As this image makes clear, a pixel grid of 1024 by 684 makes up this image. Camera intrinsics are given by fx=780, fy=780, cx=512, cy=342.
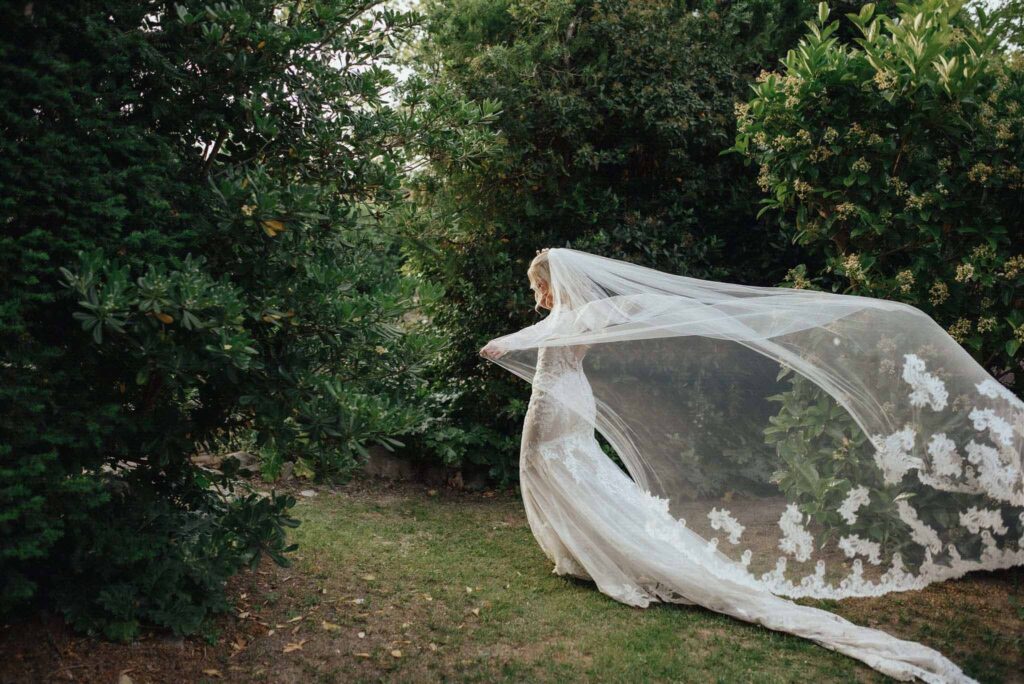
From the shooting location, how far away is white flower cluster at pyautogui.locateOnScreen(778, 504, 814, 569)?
185 inches

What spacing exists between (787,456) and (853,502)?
0.45 m

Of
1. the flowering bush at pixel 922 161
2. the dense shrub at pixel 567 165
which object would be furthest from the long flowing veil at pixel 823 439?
the dense shrub at pixel 567 165

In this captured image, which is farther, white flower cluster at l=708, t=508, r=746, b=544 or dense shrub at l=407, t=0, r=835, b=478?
dense shrub at l=407, t=0, r=835, b=478

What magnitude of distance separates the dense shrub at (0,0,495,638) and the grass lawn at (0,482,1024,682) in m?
0.37

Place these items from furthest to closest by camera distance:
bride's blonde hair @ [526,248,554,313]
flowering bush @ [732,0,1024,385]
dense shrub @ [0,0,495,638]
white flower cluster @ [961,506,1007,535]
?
1. bride's blonde hair @ [526,248,554,313]
2. flowering bush @ [732,0,1024,385]
3. white flower cluster @ [961,506,1007,535]
4. dense shrub @ [0,0,495,638]

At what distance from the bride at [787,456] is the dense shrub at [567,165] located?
9.34 ft

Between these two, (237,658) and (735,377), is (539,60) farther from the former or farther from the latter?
(237,658)

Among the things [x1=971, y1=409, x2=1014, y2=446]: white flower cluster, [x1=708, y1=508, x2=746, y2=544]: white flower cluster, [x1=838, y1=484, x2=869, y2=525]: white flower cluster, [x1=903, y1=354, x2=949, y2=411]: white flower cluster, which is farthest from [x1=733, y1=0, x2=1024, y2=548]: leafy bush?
[x1=708, y1=508, x2=746, y2=544]: white flower cluster

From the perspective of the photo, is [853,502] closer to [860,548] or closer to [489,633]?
[860,548]

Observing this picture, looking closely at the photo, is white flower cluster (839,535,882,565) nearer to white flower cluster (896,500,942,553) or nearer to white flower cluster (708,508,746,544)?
white flower cluster (896,500,942,553)

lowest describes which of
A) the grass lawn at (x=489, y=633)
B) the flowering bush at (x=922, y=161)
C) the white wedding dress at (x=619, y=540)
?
the grass lawn at (x=489, y=633)

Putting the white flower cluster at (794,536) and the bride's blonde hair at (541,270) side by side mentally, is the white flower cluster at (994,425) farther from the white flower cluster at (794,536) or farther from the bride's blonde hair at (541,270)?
the bride's blonde hair at (541,270)

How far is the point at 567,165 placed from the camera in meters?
8.38

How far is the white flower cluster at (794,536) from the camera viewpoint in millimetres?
4707
